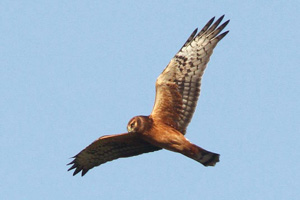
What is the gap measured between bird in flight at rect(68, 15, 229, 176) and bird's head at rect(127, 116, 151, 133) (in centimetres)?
2

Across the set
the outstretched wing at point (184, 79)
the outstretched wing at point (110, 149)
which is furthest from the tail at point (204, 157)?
the outstretched wing at point (110, 149)

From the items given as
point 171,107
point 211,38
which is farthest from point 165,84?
point 211,38

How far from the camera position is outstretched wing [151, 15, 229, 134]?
38.2 feet

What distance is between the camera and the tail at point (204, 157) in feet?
37.6

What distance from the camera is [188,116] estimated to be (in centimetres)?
1185

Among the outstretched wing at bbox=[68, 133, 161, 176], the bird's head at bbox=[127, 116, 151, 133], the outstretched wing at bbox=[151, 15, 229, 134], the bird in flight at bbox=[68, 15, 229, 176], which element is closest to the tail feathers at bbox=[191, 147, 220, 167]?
the bird in flight at bbox=[68, 15, 229, 176]

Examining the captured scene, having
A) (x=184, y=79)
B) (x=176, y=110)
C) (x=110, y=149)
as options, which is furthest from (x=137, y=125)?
(x=110, y=149)

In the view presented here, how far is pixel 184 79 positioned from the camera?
11859mm

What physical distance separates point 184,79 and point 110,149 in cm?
197

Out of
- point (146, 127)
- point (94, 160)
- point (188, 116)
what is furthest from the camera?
point (94, 160)

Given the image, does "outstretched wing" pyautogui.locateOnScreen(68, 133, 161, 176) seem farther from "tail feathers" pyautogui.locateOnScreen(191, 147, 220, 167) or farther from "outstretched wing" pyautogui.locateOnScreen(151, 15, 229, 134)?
"tail feathers" pyautogui.locateOnScreen(191, 147, 220, 167)

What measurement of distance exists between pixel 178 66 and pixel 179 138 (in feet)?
4.51

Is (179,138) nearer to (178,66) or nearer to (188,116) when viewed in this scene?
(188,116)

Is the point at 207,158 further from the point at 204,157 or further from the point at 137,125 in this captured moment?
the point at 137,125
